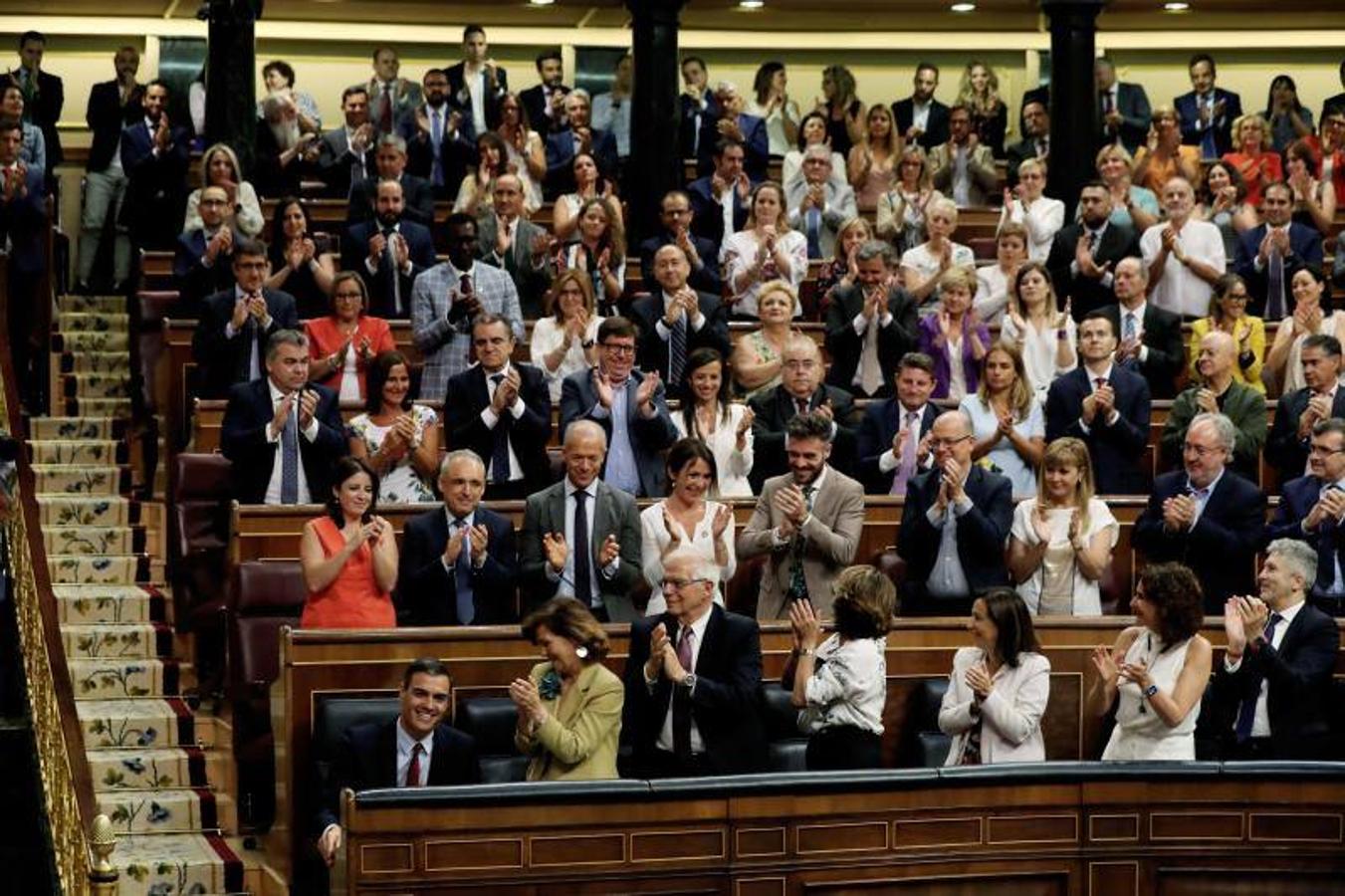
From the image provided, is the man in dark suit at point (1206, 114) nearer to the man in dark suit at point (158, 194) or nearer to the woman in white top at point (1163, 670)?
the man in dark suit at point (158, 194)

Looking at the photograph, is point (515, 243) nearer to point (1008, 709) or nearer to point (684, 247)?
point (684, 247)

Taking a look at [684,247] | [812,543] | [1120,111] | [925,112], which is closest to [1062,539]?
[812,543]

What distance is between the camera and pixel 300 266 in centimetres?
1083

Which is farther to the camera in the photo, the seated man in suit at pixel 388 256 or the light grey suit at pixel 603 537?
the seated man in suit at pixel 388 256

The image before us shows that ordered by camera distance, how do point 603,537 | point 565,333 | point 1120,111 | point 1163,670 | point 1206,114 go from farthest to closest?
point 1120,111, point 1206,114, point 565,333, point 603,537, point 1163,670

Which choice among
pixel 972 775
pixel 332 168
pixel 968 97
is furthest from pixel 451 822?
pixel 968 97

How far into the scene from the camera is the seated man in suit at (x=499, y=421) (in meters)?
9.30

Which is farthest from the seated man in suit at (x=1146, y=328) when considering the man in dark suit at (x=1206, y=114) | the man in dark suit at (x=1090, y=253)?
the man in dark suit at (x=1206, y=114)

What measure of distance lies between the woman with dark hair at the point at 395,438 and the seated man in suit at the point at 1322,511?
2.80 meters

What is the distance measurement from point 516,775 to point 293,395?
204 cm

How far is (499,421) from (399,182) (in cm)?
243

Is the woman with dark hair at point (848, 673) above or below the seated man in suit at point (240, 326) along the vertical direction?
below

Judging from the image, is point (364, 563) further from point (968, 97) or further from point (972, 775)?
point (968, 97)

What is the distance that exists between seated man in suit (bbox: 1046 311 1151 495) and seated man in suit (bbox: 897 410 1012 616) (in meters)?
1.13
